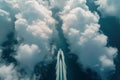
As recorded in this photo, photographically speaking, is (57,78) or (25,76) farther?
(25,76)

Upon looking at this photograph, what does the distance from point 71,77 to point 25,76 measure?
3975 cm

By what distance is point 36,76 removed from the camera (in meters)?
198

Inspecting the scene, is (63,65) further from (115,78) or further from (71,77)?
(115,78)

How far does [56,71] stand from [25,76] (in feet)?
86.1

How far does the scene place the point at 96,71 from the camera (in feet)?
639

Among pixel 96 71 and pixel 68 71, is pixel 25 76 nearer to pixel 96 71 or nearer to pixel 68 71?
pixel 68 71

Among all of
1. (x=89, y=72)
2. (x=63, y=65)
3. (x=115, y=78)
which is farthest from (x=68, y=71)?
(x=115, y=78)

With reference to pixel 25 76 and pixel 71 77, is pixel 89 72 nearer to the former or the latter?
pixel 71 77

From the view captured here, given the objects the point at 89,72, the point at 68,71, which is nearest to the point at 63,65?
the point at 68,71

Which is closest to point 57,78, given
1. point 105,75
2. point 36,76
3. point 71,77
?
point 71,77

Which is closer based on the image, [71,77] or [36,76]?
[71,77]

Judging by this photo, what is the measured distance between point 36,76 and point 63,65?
24241mm

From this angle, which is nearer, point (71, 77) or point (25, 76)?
point (71, 77)

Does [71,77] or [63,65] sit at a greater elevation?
[63,65]
